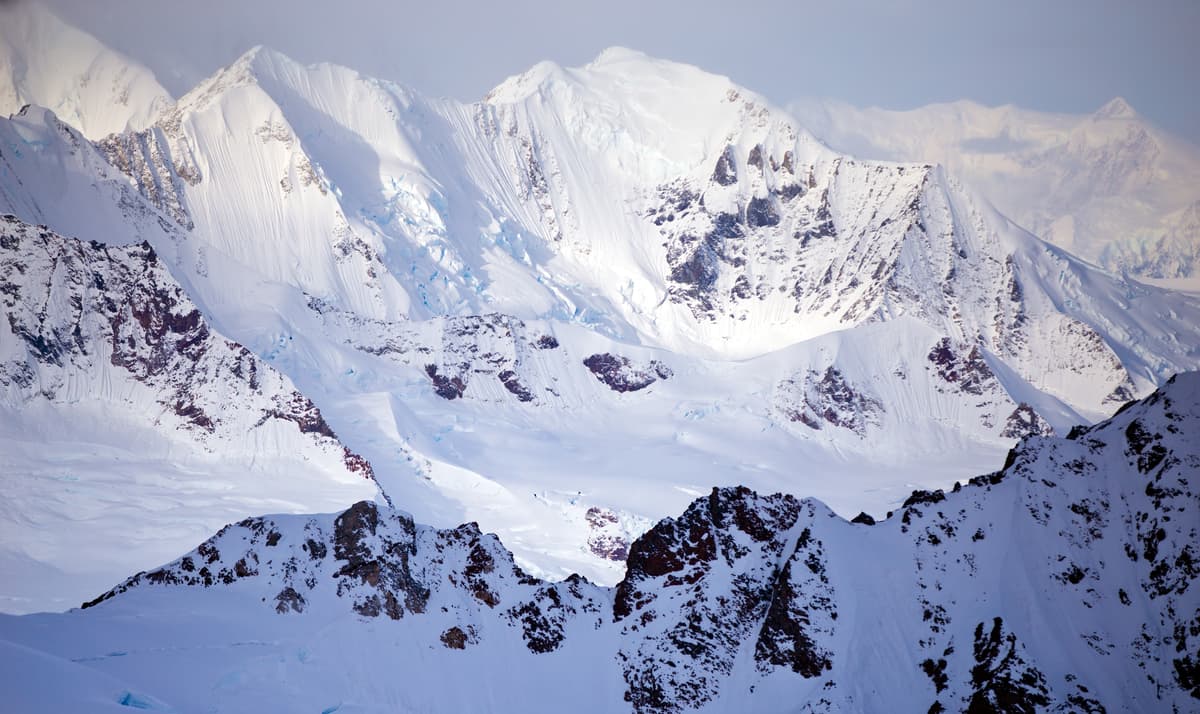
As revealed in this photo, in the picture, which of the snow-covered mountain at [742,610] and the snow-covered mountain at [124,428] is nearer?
the snow-covered mountain at [742,610]

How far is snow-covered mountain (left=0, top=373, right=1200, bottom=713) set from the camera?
2776 inches

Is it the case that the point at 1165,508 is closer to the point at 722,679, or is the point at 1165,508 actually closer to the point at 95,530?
the point at 722,679

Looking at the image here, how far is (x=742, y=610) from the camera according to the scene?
8506 cm

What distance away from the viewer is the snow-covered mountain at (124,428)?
6275 inches

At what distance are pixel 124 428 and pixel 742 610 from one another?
14587cm

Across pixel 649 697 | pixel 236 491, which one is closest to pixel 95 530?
pixel 236 491

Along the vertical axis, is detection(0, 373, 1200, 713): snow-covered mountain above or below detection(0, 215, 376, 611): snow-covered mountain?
below

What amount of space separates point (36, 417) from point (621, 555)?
370 ft

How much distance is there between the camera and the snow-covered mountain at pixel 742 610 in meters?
70.5

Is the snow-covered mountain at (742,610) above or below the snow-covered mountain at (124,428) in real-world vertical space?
below

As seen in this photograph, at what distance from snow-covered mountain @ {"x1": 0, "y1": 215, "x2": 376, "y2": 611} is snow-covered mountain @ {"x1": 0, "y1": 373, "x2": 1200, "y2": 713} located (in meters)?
80.5

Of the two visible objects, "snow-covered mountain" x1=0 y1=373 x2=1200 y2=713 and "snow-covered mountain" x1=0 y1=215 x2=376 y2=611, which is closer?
"snow-covered mountain" x1=0 y1=373 x2=1200 y2=713

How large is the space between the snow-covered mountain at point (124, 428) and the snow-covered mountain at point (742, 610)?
8050 cm

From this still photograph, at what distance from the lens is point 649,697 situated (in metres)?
80.8
